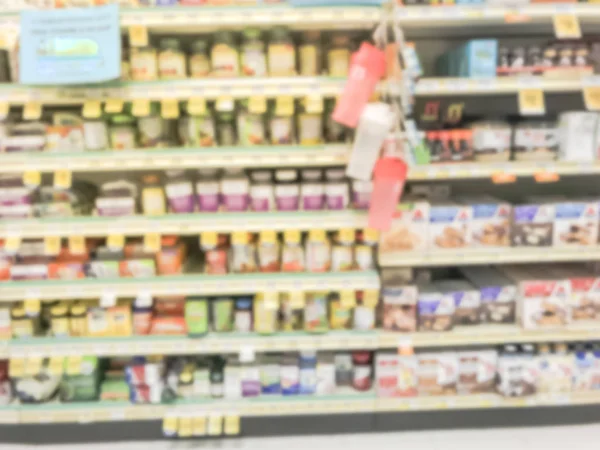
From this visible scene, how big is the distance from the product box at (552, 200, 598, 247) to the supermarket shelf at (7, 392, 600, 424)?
30.6 inches

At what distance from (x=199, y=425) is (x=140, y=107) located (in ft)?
5.04

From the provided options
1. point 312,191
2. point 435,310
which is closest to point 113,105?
point 312,191

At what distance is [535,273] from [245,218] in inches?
60.8

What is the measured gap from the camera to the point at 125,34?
2.62 metres

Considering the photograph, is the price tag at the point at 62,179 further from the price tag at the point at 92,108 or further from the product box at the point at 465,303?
the product box at the point at 465,303

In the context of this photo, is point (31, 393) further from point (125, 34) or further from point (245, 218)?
point (125, 34)

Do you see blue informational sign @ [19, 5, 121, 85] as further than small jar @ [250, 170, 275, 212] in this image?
No

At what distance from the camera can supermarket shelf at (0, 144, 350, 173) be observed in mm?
2475

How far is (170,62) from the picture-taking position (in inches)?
98.4

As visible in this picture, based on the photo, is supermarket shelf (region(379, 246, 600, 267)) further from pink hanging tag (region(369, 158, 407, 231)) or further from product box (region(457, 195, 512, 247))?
pink hanging tag (region(369, 158, 407, 231))

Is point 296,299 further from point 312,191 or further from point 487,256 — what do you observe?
point 487,256

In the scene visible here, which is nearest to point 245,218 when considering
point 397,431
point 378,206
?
point 378,206

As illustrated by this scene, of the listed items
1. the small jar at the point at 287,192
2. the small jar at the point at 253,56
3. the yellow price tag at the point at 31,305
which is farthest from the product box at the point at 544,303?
the yellow price tag at the point at 31,305

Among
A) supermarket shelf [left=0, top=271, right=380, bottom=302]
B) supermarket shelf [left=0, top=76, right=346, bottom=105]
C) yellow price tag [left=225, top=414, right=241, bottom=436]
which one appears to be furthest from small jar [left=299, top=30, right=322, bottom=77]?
yellow price tag [left=225, top=414, right=241, bottom=436]
